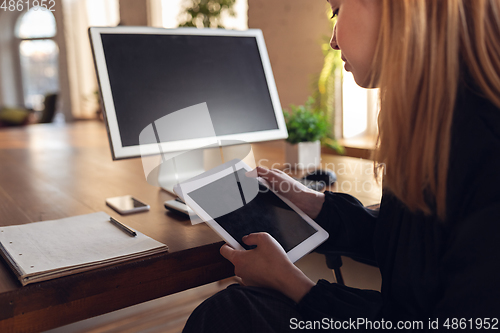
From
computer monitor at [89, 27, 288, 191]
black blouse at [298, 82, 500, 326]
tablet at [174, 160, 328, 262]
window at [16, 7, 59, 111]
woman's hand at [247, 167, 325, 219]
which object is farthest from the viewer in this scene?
window at [16, 7, 59, 111]

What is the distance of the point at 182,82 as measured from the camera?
3.59ft

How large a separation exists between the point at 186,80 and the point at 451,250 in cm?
79

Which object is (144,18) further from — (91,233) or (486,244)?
(486,244)

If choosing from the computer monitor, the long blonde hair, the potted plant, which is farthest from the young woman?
the potted plant

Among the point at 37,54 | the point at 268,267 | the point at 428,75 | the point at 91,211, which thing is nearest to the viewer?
the point at 428,75

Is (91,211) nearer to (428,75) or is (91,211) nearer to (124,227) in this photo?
(124,227)

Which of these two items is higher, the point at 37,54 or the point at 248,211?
the point at 37,54

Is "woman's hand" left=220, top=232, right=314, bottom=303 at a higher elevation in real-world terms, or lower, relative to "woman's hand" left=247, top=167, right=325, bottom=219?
lower

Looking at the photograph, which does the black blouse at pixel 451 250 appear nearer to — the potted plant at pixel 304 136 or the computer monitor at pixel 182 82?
the computer monitor at pixel 182 82

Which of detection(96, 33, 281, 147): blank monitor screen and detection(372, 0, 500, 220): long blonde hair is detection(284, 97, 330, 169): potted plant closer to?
detection(96, 33, 281, 147): blank monitor screen

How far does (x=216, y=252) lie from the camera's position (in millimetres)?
768

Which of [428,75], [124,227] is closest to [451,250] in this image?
[428,75]

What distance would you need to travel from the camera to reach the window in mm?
8844

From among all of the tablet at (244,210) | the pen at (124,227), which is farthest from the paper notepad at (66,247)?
the tablet at (244,210)
